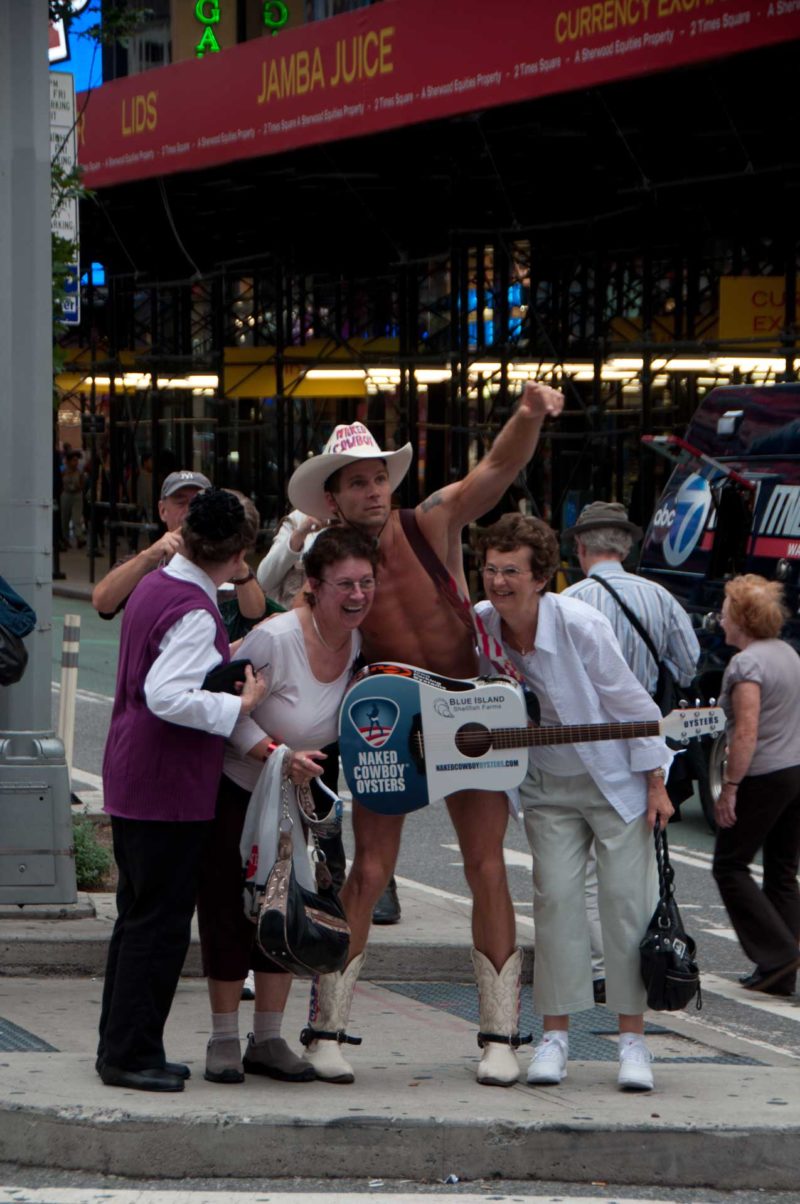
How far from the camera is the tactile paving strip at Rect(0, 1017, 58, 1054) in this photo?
6.10 meters

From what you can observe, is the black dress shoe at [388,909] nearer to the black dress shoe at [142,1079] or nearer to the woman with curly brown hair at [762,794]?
the woman with curly brown hair at [762,794]

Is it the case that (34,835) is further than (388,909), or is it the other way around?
(388,909)

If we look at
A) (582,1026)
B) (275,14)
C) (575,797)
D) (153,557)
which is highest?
(275,14)

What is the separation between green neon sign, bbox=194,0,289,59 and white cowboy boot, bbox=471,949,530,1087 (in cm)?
2652

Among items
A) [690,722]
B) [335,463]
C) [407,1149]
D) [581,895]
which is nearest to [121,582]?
[335,463]

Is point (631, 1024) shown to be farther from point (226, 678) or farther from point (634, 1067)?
point (226, 678)

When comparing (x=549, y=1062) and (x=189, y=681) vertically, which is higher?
(x=189, y=681)

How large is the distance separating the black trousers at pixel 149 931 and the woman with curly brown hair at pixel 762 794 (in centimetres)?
305

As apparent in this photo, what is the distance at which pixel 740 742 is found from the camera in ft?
25.5

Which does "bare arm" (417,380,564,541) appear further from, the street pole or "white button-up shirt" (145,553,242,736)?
the street pole

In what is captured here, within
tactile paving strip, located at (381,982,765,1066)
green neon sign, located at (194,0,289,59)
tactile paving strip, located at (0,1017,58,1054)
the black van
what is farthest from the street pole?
green neon sign, located at (194,0,289,59)

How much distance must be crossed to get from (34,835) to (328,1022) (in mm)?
2150

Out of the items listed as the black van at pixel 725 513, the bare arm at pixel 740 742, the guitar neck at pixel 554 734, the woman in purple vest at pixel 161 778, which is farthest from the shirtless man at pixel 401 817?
the black van at pixel 725 513

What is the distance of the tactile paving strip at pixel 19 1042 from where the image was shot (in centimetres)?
610
